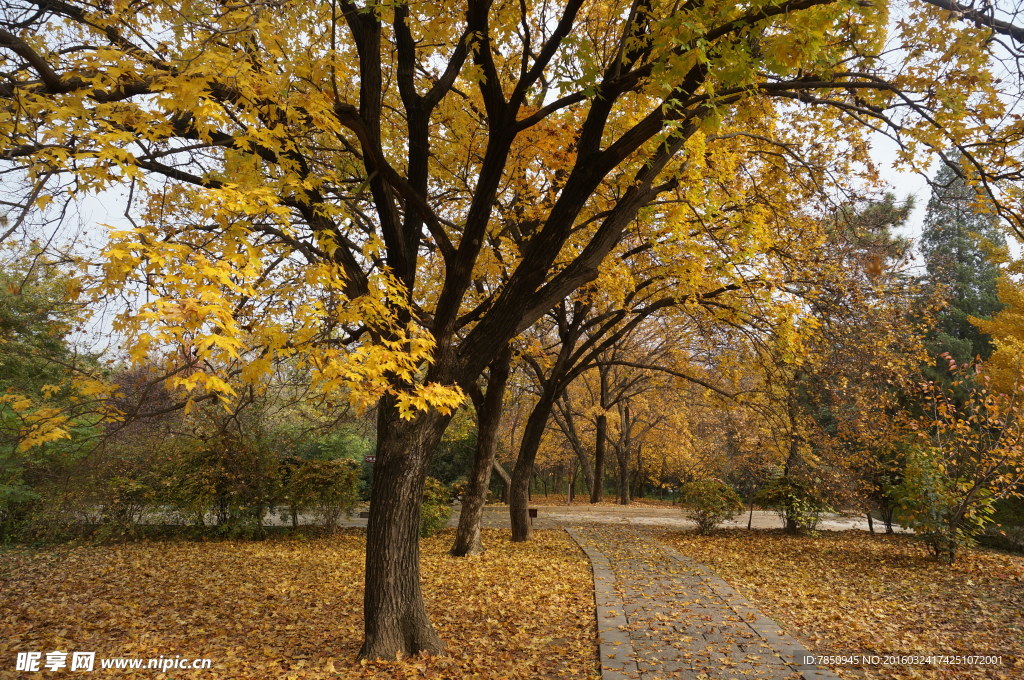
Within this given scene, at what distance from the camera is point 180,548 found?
29.9 feet

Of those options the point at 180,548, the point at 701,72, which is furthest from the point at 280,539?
the point at 701,72

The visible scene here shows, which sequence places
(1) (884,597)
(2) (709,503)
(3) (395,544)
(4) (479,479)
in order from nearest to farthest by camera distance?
→ 1. (3) (395,544)
2. (1) (884,597)
3. (4) (479,479)
4. (2) (709,503)

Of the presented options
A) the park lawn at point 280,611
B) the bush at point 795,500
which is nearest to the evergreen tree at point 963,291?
the bush at point 795,500

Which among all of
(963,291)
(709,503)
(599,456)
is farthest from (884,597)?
(963,291)

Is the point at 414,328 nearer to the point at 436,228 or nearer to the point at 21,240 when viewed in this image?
the point at 436,228

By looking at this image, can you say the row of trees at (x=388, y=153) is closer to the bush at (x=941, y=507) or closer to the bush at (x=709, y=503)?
the bush at (x=941, y=507)

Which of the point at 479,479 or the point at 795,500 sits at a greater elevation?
the point at 479,479

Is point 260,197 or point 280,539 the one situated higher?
point 260,197

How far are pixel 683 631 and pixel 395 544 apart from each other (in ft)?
8.95

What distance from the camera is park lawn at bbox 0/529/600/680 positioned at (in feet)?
13.8

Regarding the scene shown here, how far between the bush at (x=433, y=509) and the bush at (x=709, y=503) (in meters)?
5.06

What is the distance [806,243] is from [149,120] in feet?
27.7

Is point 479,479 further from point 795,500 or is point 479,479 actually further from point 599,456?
point 599,456

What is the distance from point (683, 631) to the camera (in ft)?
15.9
